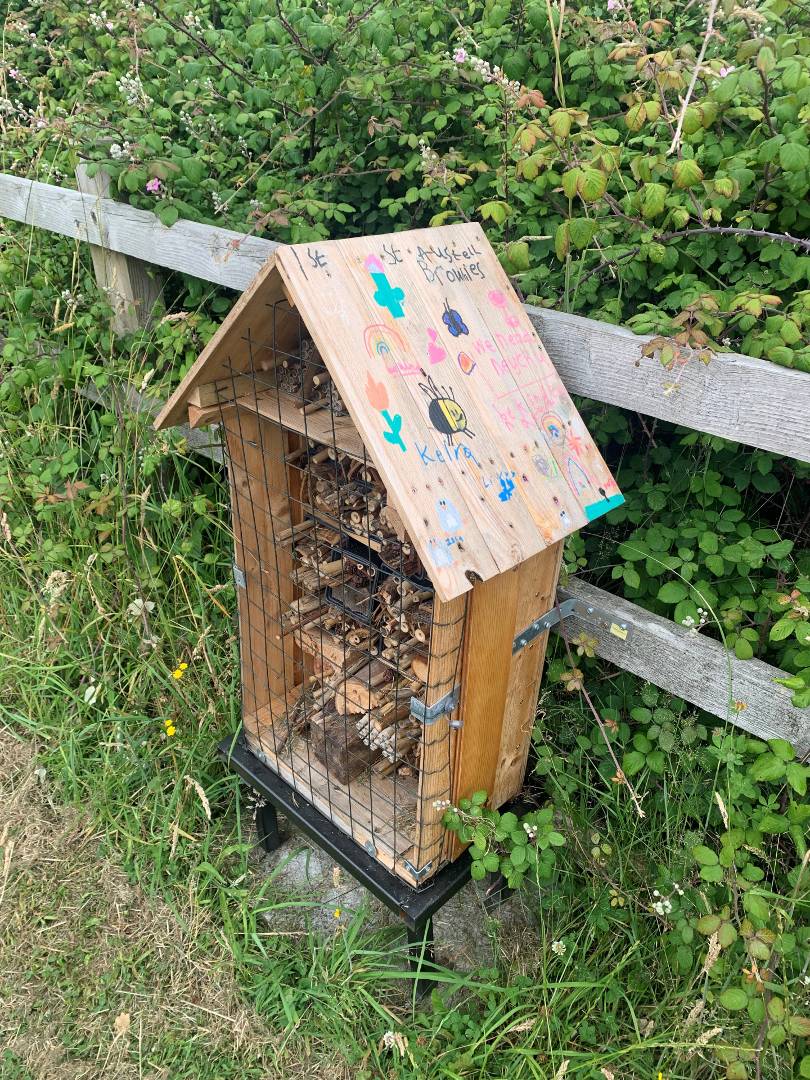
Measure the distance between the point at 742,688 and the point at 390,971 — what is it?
1406 millimetres

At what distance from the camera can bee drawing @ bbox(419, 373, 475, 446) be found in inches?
60.7

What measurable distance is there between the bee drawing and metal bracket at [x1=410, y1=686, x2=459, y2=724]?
2.15 feet

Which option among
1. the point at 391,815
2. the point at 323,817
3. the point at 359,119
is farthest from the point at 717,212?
the point at 323,817

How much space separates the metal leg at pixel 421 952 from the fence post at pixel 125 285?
98.2 inches

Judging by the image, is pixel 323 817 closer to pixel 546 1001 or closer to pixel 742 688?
pixel 546 1001

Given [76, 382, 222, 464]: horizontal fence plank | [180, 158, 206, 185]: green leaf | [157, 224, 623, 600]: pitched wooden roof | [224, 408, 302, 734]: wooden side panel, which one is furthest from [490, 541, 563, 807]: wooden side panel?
[180, 158, 206, 185]: green leaf

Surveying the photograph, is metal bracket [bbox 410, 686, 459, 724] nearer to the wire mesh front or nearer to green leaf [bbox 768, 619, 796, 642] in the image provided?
the wire mesh front

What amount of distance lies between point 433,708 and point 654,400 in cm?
90

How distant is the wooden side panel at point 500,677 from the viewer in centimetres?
181

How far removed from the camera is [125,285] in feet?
10.2

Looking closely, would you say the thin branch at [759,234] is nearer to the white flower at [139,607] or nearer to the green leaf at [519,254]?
the green leaf at [519,254]

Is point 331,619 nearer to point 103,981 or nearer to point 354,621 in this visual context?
point 354,621

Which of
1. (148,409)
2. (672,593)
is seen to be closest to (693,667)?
(672,593)

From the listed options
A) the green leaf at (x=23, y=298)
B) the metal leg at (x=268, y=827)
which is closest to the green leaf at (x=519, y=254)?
the metal leg at (x=268, y=827)
